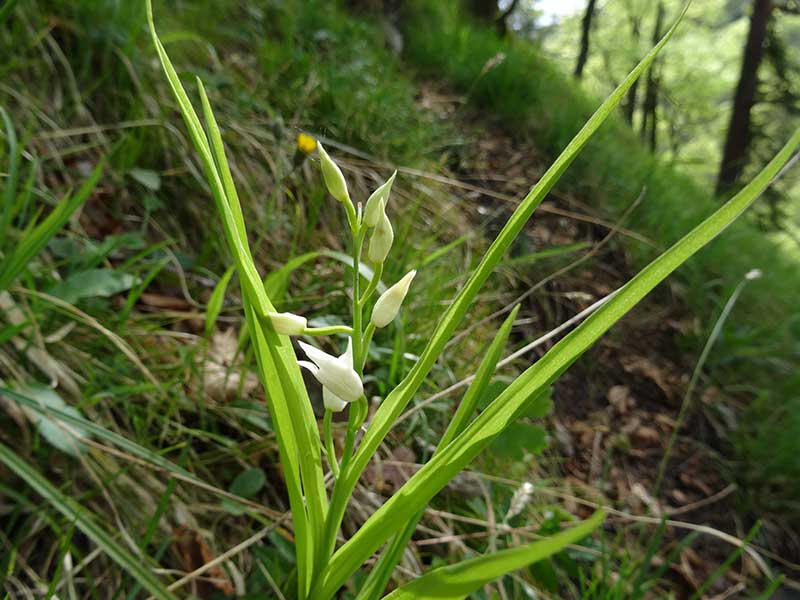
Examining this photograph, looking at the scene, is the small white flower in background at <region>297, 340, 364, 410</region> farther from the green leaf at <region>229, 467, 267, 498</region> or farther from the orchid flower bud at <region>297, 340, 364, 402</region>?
the green leaf at <region>229, 467, 267, 498</region>

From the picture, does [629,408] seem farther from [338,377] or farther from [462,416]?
[338,377]

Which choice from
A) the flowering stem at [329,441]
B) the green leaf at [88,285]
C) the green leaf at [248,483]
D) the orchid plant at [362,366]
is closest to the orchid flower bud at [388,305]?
the orchid plant at [362,366]

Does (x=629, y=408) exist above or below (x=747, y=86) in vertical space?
below

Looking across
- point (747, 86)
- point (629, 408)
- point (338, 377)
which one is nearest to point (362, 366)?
point (338, 377)

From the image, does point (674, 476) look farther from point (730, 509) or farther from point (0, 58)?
point (0, 58)

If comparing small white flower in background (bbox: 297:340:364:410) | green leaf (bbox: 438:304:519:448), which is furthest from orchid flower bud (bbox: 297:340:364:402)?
green leaf (bbox: 438:304:519:448)

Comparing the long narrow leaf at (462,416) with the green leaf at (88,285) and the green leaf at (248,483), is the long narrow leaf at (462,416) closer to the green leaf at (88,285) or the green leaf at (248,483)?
the green leaf at (248,483)

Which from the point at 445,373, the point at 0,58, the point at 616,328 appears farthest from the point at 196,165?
the point at 616,328
